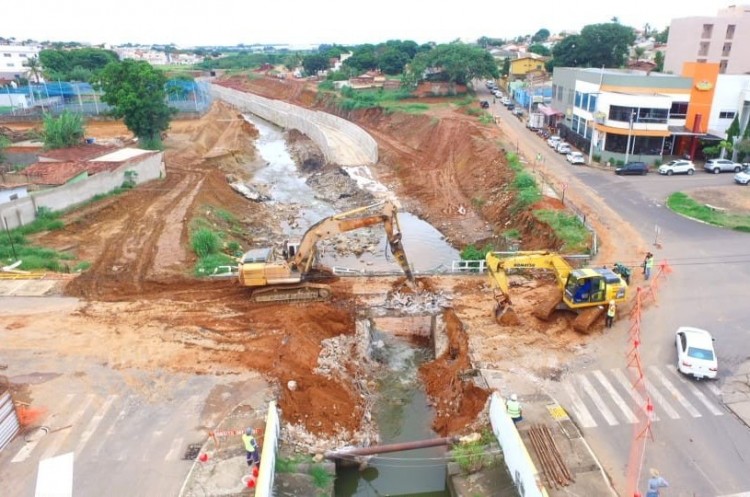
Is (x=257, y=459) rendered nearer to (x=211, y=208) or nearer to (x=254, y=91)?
(x=211, y=208)

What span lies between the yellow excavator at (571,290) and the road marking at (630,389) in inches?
92.3

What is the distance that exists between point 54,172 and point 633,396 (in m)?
35.2

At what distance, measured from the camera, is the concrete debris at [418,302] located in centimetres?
2148

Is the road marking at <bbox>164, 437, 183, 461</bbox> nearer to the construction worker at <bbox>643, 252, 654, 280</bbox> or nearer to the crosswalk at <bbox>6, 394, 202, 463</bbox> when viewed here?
the crosswalk at <bbox>6, 394, 202, 463</bbox>

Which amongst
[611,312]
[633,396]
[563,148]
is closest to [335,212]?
[563,148]

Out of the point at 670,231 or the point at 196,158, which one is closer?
the point at 670,231

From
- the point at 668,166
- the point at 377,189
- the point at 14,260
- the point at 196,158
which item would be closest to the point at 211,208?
the point at 14,260

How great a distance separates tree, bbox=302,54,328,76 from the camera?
119875mm

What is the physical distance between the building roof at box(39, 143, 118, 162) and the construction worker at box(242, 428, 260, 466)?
113 ft

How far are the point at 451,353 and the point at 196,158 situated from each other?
124 feet

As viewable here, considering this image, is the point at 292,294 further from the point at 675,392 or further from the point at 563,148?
the point at 563,148

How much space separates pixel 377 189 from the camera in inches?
1721

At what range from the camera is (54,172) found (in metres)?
34.5

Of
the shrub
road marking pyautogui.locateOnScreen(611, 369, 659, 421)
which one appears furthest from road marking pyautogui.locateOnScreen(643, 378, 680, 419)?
the shrub
